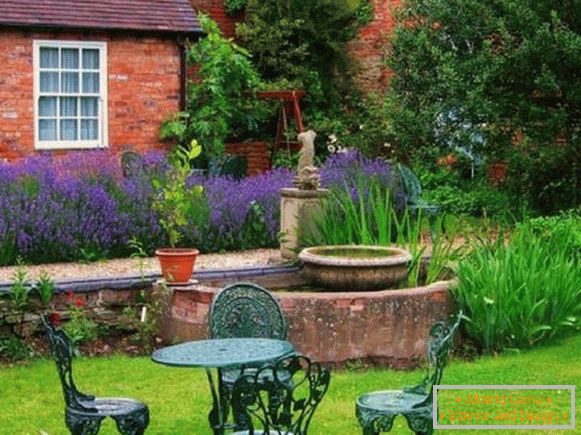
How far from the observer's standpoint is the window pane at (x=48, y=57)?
19.1 metres

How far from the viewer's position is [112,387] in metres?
8.93

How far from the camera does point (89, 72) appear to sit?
19.5m

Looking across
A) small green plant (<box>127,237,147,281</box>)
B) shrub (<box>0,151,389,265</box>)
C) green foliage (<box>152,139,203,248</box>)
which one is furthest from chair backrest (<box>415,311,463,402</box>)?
shrub (<box>0,151,389,265</box>)

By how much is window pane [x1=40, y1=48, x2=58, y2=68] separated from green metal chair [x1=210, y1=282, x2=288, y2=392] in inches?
470

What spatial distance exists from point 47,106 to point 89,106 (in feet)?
2.27

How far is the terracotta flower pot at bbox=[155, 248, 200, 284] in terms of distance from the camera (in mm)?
10367

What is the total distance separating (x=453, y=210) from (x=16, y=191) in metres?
7.56

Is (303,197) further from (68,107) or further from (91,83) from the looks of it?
(91,83)

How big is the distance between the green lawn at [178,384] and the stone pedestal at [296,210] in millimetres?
2407

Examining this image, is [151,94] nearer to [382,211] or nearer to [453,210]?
[453,210]

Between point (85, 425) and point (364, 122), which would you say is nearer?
point (85, 425)

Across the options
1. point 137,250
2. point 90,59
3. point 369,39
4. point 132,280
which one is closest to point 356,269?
point 132,280

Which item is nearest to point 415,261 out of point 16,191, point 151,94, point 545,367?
point 545,367

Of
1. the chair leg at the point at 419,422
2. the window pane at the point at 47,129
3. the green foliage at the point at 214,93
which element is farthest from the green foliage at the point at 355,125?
the chair leg at the point at 419,422
